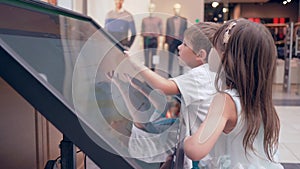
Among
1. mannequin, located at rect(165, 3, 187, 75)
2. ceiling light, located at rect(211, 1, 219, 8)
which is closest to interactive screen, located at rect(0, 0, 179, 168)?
mannequin, located at rect(165, 3, 187, 75)

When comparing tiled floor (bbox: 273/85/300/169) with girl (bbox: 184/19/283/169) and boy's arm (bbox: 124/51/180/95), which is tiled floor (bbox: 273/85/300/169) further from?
boy's arm (bbox: 124/51/180/95)

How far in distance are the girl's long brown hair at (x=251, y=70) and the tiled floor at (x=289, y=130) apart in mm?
1840

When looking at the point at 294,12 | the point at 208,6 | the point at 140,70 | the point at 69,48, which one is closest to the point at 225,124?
the point at 140,70

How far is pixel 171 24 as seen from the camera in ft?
3.06

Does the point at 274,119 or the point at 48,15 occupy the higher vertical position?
the point at 48,15

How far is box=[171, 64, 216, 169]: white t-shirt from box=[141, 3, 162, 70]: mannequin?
0.19 meters

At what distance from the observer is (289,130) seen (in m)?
4.04

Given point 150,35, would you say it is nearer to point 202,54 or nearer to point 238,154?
point 202,54

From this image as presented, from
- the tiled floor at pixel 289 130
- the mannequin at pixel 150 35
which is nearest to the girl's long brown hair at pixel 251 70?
the mannequin at pixel 150 35

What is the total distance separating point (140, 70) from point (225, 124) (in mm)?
316

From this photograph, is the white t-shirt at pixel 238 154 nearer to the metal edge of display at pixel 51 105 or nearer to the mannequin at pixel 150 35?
the mannequin at pixel 150 35

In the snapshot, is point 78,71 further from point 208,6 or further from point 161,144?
point 208,6

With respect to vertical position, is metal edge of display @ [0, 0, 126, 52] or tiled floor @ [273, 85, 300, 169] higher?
metal edge of display @ [0, 0, 126, 52]

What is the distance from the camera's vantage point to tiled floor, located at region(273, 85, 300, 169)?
291 cm
